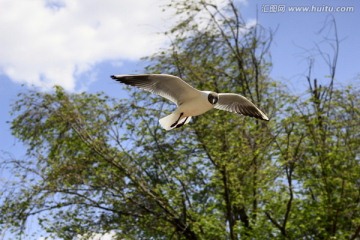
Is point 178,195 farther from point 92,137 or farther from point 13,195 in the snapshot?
point 13,195

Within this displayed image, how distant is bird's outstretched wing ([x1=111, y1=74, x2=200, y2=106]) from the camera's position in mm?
6184

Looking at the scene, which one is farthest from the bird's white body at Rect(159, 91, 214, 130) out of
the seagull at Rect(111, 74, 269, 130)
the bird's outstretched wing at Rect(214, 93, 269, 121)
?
the bird's outstretched wing at Rect(214, 93, 269, 121)

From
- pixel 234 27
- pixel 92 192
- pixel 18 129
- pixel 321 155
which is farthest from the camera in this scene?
pixel 234 27

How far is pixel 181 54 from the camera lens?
47.5ft

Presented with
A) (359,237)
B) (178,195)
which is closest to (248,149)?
(178,195)

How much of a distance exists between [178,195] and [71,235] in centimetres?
311

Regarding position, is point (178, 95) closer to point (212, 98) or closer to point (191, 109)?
point (191, 109)

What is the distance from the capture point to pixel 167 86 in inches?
254

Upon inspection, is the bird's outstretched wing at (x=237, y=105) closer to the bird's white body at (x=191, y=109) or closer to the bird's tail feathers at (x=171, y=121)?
the bird's white body at (x=191, y=109)

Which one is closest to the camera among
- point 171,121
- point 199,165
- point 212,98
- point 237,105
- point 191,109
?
point 212,98

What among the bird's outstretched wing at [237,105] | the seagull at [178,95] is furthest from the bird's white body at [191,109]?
the bird's outstretched wing at [237,105]

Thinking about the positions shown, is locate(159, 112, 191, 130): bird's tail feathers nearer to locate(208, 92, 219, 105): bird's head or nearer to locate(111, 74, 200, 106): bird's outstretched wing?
locate(111, 74, 200, 106): bird's outstretched wing

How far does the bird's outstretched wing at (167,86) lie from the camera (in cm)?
618

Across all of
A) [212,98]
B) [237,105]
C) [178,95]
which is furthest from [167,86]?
[237,105]
